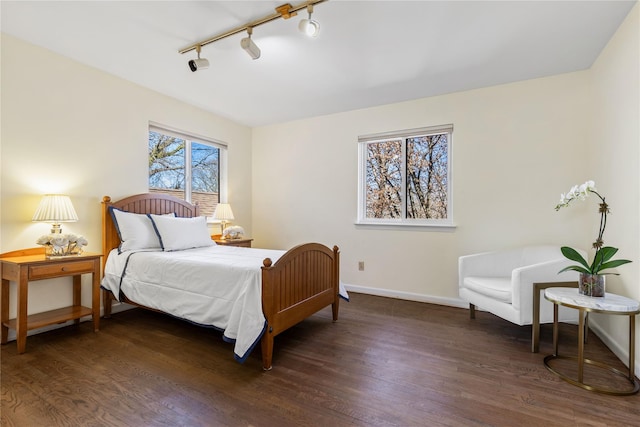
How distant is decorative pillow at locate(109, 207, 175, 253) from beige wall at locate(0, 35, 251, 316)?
0.25 metres

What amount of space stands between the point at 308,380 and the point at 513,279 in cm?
178

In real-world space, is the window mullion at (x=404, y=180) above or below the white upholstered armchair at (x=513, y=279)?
above

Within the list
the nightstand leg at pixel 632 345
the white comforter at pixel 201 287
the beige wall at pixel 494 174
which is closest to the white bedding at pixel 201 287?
the white comforter at pixel 201 287

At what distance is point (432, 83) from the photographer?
3.22 meters

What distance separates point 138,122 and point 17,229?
1.52 metres

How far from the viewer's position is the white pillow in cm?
306

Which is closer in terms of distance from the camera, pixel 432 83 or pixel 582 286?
pixel 582 286

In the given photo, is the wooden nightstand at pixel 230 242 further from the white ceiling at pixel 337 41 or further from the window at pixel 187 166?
the white ceiling at pixel 337 41

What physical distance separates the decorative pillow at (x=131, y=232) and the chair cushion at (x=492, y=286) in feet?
10.4

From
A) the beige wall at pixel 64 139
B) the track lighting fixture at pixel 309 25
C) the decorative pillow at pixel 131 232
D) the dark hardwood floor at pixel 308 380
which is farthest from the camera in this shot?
the decorative pillow at pixel 131 232

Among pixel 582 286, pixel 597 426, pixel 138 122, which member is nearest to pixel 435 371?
pixel 597 426

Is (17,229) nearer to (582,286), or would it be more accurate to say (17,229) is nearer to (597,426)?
(597,426)

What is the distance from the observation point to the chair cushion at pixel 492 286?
98.6 inches

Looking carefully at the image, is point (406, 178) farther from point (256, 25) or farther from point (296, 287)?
point (256, 25)
